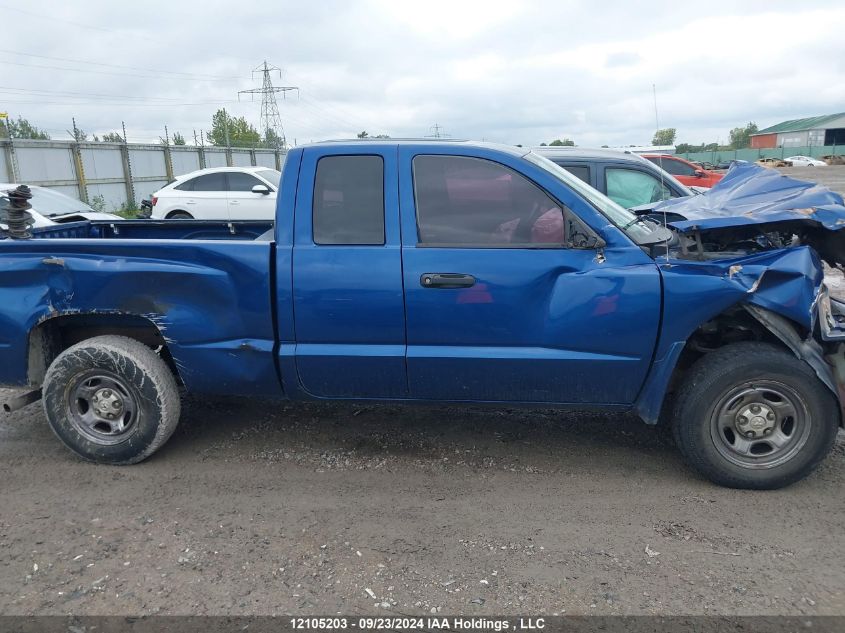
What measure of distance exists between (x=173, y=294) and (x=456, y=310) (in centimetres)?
167

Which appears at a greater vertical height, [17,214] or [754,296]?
[17,214]

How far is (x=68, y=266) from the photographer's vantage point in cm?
390

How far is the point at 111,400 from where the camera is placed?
4.05m

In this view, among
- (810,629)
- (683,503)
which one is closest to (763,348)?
(683,503)

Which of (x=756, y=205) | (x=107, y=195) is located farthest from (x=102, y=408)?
(x=107, y=195)

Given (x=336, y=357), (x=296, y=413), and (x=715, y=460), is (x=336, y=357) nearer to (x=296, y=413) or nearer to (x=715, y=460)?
(x=296, y=413)

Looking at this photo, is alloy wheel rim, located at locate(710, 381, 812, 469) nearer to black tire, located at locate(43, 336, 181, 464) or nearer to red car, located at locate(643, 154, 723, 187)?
black tire, located at locate(43, 336, 181, 464)

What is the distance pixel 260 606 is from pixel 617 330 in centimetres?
221

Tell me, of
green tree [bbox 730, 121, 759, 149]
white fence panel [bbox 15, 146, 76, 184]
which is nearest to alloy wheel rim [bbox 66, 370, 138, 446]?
white fence panel [bbox 15, 146, 76, 184]

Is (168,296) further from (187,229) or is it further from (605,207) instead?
(605,207)

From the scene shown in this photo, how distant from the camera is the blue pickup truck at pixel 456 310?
352cm

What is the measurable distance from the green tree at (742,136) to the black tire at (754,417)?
8289 centimetres

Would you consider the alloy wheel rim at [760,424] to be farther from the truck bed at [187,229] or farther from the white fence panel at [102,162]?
the white fence panel at [102,162]

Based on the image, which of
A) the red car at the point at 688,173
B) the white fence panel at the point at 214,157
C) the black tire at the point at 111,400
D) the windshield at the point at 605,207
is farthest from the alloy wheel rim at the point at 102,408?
the white fence panel at the point at 214,157
